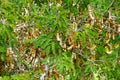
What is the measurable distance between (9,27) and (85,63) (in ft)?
3.08

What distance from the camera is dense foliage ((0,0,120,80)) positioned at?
345 cm

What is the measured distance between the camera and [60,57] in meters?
3.52

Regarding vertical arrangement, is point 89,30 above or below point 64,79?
above

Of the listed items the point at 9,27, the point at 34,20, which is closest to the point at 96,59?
the point at 34,20

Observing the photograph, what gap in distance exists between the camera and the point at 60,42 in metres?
3.45

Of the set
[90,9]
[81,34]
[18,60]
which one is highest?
[90,9]

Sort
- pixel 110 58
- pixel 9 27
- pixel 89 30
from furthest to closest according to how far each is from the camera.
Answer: pixel 110 58, pixel 89 30, pixel 9 27

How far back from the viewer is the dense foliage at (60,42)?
3.45m

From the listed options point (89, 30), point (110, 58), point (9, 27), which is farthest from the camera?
point (110, 58)

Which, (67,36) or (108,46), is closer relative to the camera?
(67,36)

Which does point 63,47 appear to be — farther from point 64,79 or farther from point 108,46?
point 108,46

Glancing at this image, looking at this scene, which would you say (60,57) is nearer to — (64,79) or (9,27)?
(64,79)

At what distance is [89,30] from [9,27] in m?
0.85

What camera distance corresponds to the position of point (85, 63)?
3652 millimetres
